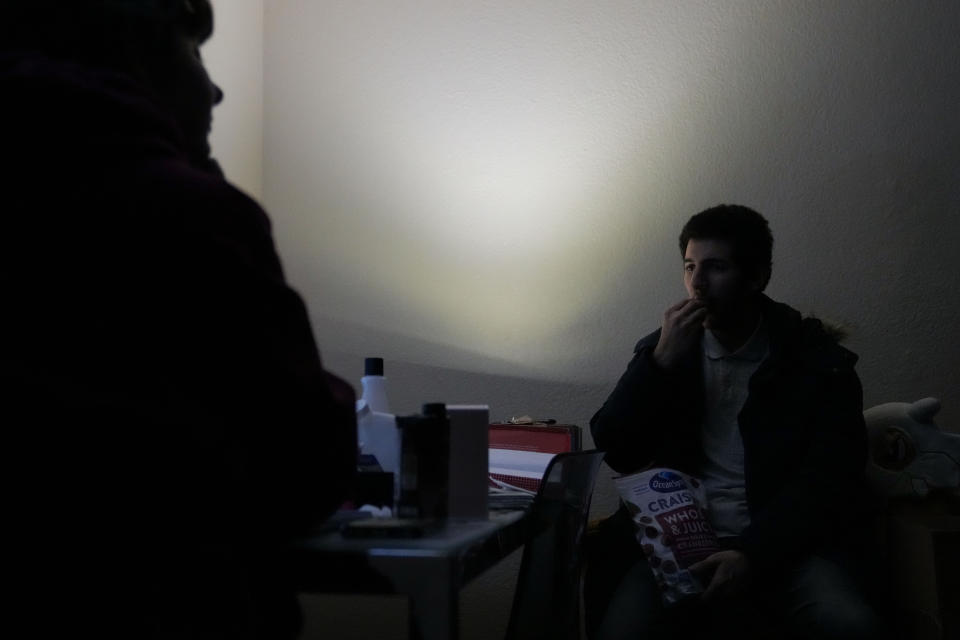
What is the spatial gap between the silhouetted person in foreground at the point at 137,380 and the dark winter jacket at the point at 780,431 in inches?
45.2

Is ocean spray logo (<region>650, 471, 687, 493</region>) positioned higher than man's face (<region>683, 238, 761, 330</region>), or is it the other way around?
man's face (<region>683, 238, 761, 330</region>)

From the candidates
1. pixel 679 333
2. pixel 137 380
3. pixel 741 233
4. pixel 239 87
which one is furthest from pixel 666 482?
pixel 239 87

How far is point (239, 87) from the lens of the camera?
107 inches

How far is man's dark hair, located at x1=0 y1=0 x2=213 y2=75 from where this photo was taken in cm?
84

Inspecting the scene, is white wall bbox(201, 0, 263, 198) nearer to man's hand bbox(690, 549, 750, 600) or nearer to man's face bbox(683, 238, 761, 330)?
man's face bbox(683, 238, 761, 330)

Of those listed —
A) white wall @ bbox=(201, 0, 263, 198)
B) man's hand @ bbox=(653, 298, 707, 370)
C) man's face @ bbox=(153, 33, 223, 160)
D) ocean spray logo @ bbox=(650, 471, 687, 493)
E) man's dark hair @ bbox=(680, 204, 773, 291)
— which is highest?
white wall @ bbox=(201, 0, 263, 198)

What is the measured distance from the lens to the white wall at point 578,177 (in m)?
2.38

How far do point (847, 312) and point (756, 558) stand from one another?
0.99 m

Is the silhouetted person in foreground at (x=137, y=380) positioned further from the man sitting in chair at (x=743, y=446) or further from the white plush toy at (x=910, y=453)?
the white plush toy at (x=910, y=453)

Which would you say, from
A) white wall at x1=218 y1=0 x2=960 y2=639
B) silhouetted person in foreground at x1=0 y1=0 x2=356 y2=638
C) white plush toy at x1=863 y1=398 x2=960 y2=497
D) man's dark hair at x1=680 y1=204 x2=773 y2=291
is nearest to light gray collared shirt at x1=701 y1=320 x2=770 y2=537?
man's dark hair at x1=680 y1=204 x2=773 y2=291

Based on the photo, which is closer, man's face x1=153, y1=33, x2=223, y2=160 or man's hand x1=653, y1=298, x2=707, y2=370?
man's face x1=153, y1=33, x2=223, y2=160

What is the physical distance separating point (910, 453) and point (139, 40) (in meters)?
1.70

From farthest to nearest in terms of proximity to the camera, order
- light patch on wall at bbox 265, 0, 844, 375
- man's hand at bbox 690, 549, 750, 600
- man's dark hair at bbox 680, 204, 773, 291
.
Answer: light patch on wall at bbox 265, 0, 844, 375
man's dark hair at bbox 680, 204, 773, 291
man's hand at bbox 690, 549, 750, 600

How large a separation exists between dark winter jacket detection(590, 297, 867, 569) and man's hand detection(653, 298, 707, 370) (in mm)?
26
